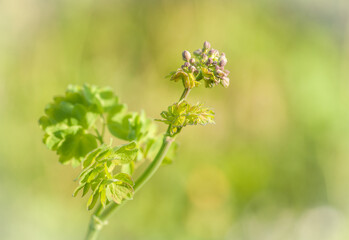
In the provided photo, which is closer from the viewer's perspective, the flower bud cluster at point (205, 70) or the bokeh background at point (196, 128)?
the flower bud cluster at point (205, 70)

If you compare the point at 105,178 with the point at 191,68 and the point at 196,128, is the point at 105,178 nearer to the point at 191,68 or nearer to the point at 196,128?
the point at 191,68

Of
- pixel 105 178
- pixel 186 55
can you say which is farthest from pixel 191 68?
pixel 105 178

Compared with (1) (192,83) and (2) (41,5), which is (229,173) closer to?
(2) (41,5)

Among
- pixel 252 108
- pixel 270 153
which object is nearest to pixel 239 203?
pixel 270 153

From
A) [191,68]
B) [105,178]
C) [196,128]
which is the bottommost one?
[105,178]

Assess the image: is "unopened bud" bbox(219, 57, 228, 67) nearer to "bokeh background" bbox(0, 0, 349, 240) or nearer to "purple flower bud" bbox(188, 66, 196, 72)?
"purple flower bud" bbox(188, 66, 196, 72)

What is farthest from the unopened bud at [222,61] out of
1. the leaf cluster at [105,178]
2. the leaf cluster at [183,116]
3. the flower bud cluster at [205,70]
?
the leaf cluster at [105,178]

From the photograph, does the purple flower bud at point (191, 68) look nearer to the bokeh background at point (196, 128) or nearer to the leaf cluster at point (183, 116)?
the leaf cluster at point (183, 116)

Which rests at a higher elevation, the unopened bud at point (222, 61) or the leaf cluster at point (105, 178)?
the unopened bud at point (222, 61)
